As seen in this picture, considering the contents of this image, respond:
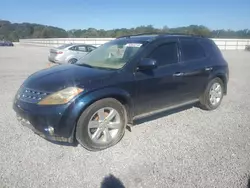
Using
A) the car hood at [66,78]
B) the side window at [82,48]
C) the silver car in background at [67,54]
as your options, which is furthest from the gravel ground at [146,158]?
the side window at [82,48]

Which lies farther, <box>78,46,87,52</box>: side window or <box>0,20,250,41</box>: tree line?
<box>0,20,250,41</box>: tree line

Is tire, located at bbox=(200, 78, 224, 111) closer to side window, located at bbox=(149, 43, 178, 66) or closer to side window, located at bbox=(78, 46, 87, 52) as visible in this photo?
side window, located at bbox=(149, 43, 178, 66)

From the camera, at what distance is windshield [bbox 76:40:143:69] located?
4.14 metres

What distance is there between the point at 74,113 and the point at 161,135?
65.6 inches

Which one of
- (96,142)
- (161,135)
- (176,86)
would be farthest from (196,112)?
(96,142)

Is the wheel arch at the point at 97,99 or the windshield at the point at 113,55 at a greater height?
the windshield at the point at 113,55

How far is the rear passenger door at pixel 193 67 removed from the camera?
478 centimetres

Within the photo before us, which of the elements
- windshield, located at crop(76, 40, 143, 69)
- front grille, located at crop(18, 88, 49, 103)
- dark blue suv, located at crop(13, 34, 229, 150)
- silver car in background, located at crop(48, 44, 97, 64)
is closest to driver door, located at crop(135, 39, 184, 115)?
dark blue suv, located at crop(13, 34, 229, 150)

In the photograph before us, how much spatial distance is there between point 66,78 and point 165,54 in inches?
75.8

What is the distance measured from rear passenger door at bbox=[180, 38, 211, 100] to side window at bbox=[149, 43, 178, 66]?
8.6 inches

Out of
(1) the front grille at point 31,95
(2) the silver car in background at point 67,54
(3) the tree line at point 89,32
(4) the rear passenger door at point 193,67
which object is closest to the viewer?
(1) the front grille at point 31,95

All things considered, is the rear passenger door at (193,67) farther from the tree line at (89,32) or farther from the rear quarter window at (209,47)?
the tree line at (89,32)

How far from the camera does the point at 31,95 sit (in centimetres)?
353

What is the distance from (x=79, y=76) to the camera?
3623 millimetres
